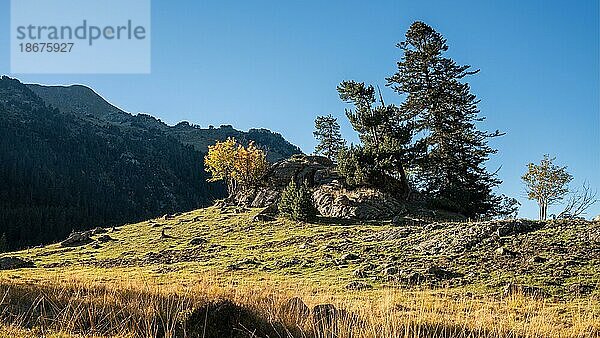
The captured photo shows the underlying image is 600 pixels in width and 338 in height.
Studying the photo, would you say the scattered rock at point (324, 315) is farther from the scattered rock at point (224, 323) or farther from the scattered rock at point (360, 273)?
the scattered rock at point (360, 273)

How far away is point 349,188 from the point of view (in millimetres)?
41625

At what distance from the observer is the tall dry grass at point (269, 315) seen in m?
8.40

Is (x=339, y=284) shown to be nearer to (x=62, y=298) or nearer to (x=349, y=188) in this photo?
(x=62, y=298)

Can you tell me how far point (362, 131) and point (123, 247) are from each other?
24.2m

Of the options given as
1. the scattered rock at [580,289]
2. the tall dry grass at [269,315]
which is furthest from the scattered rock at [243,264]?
the scattered rock at [580,289]

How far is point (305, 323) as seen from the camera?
920 cm

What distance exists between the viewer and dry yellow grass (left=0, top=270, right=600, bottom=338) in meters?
8.41

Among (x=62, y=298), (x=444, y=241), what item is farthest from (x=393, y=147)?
(x=62, y=298)

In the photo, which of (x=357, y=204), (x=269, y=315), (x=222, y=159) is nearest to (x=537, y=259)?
(x=269, y=315)

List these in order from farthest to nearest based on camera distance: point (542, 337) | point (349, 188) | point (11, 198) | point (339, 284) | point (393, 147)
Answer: point (11, 198), point (349, 188), point (393, 147), point (339, 284), point (542, 337)

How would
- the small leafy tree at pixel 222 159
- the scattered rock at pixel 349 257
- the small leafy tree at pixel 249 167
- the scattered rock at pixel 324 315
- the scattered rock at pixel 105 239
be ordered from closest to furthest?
the scattered rock at pixel 324 315 → the scattered rock at pixel 349 257 → the scattered rock at pixel 105 239 → the small leafy tree at pixel 249 167 → the small leafy tree at pixel 222 159

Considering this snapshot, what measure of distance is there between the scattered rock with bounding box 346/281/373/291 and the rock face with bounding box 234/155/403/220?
55.9 feet

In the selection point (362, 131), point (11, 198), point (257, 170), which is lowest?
point (11, 198)

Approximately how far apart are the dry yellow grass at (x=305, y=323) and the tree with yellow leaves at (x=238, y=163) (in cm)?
3969
